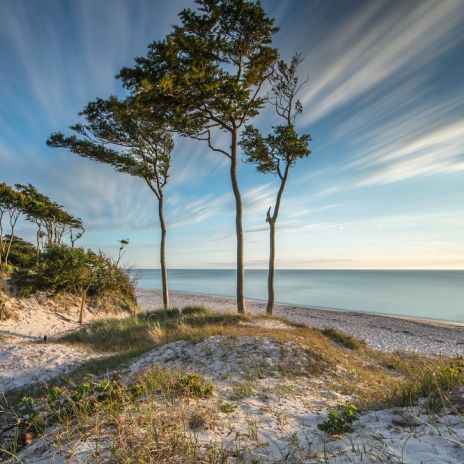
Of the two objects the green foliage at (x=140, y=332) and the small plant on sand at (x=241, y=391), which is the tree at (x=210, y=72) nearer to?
the green foliage at (x=140, y=332)

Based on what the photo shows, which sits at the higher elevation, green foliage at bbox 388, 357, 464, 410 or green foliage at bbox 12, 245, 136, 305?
green foliage at bbox 12, 245, 136, 305

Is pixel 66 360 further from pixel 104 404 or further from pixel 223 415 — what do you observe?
pixel 223 415

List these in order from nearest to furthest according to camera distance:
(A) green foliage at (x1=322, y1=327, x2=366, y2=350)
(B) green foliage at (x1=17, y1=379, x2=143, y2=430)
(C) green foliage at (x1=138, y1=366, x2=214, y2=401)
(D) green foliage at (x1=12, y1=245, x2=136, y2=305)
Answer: (B) green foliage at (x1=17, y1=379, x2=143, y2=430) → (C) green foliage at (x1=138, y1=366, x2=214, y2=401) → (A) green foliage at (x1=322, y1=327, x2=366, y2=350) → (D) green foliage at (x1=12, y1=245, x2=136, y2=305)

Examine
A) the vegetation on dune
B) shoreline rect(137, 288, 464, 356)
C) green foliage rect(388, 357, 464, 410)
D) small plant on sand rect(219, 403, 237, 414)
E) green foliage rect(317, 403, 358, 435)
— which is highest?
the vegetation on dune

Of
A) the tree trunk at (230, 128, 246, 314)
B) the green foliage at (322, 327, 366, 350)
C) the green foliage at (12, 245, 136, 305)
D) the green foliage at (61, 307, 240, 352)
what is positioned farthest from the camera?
the green foliage at (12, 245, 136, 305)

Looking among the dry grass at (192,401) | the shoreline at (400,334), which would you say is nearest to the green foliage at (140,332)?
the dry grass at (192,401)

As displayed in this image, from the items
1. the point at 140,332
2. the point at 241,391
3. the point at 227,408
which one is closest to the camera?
the point at 227,408

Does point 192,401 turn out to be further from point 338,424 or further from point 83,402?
point 338,424

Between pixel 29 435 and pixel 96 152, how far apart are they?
1975cm

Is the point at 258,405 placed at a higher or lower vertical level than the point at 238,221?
lower

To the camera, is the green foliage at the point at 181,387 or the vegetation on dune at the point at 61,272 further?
the vegetation on dune at the point at 61,272

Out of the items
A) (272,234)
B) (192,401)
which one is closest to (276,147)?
(272,234)

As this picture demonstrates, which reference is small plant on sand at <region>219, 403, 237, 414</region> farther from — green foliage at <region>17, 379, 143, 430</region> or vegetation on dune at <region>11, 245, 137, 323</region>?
vegetation on dune at <region>11, 245, 137, 323</region>

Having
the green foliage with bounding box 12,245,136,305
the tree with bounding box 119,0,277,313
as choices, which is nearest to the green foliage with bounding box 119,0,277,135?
the tree with bounding box 119,0,277,313
